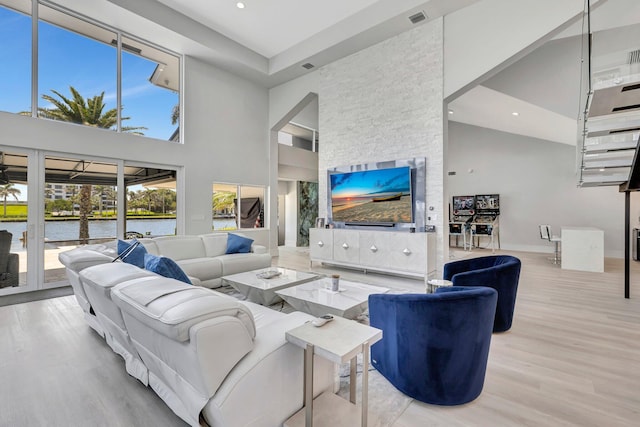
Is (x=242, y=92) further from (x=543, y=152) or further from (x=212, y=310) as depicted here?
(x=543, y=152)

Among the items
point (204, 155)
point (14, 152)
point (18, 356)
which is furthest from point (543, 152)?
point (14, 152)

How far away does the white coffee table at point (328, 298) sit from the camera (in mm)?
2848

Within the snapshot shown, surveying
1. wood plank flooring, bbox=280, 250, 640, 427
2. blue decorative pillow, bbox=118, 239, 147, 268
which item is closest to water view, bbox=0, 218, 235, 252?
blue decorative pillow, bbox=118, 239, 147, 268

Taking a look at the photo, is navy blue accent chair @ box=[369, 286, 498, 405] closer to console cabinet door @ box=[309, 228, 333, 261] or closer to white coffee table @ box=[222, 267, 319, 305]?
white coffee table @ box=[222, 267, 319, 305]

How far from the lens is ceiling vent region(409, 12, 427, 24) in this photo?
5177mm

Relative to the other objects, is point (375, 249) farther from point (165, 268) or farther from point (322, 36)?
point (322, 36)

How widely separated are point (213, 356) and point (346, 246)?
16.1ft

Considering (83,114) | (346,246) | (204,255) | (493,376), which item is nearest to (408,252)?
(346,246)

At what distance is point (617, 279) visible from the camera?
5.39 meters

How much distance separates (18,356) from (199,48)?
19.1 ft

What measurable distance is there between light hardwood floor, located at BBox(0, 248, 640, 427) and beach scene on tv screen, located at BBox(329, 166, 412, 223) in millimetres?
2596

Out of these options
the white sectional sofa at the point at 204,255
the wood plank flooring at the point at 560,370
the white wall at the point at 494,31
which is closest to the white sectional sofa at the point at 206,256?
the white sectional sofa at the point at 204,255

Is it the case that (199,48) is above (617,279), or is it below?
above

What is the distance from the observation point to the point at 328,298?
10.1 ft
